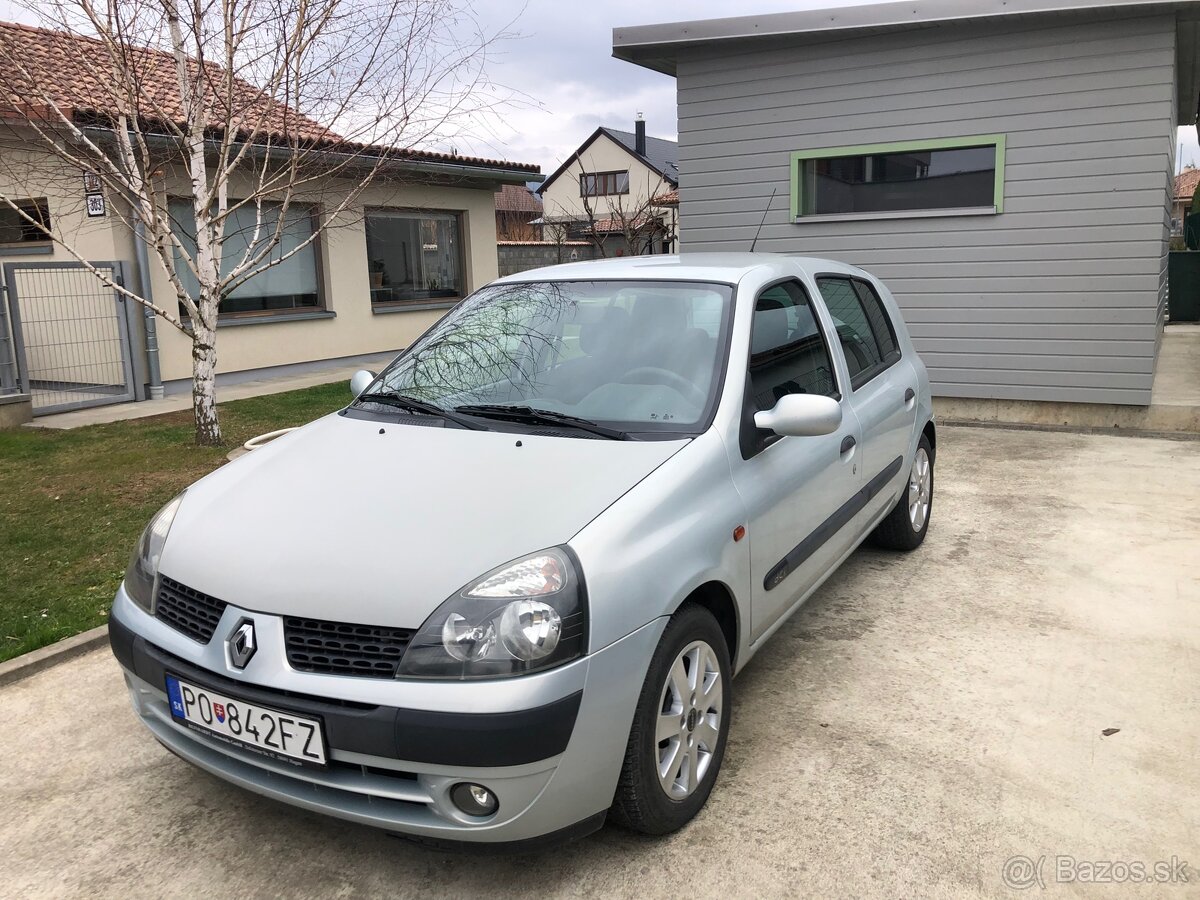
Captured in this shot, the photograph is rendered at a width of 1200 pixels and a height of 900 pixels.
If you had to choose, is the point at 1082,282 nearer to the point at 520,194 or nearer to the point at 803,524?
the point at 803,524

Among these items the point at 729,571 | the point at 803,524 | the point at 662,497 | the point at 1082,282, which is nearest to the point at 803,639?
the point at 803,524

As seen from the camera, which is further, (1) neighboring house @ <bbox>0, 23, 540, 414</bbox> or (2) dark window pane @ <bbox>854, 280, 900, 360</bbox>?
(1) neighboring house @ <bbox>0, 23, 540, 414</bbox>

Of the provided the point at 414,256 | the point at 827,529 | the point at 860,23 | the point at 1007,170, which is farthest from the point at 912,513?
the point at 414,256

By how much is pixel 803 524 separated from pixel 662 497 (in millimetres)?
963

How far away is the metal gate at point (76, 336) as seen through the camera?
1014 cm

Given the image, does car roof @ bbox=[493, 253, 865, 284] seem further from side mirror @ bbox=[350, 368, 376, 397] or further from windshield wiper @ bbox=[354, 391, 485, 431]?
windshield wiper @ bbox=[354, 391, 485, 431]

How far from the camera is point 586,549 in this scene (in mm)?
2320

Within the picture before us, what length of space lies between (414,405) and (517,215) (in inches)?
1667

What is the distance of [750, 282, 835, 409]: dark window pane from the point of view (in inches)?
129

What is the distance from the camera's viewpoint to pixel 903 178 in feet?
29.5

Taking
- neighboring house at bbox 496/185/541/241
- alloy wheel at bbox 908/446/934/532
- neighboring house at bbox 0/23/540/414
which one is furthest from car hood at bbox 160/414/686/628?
neighboring house at bbox 496/185/541/241

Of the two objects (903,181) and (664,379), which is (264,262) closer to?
(903,181)

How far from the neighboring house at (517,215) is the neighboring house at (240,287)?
2167 cm

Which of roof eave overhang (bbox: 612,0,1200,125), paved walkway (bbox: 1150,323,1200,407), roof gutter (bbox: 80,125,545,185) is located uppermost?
roof eave overhang (bbox: 612,0,1200,125)
